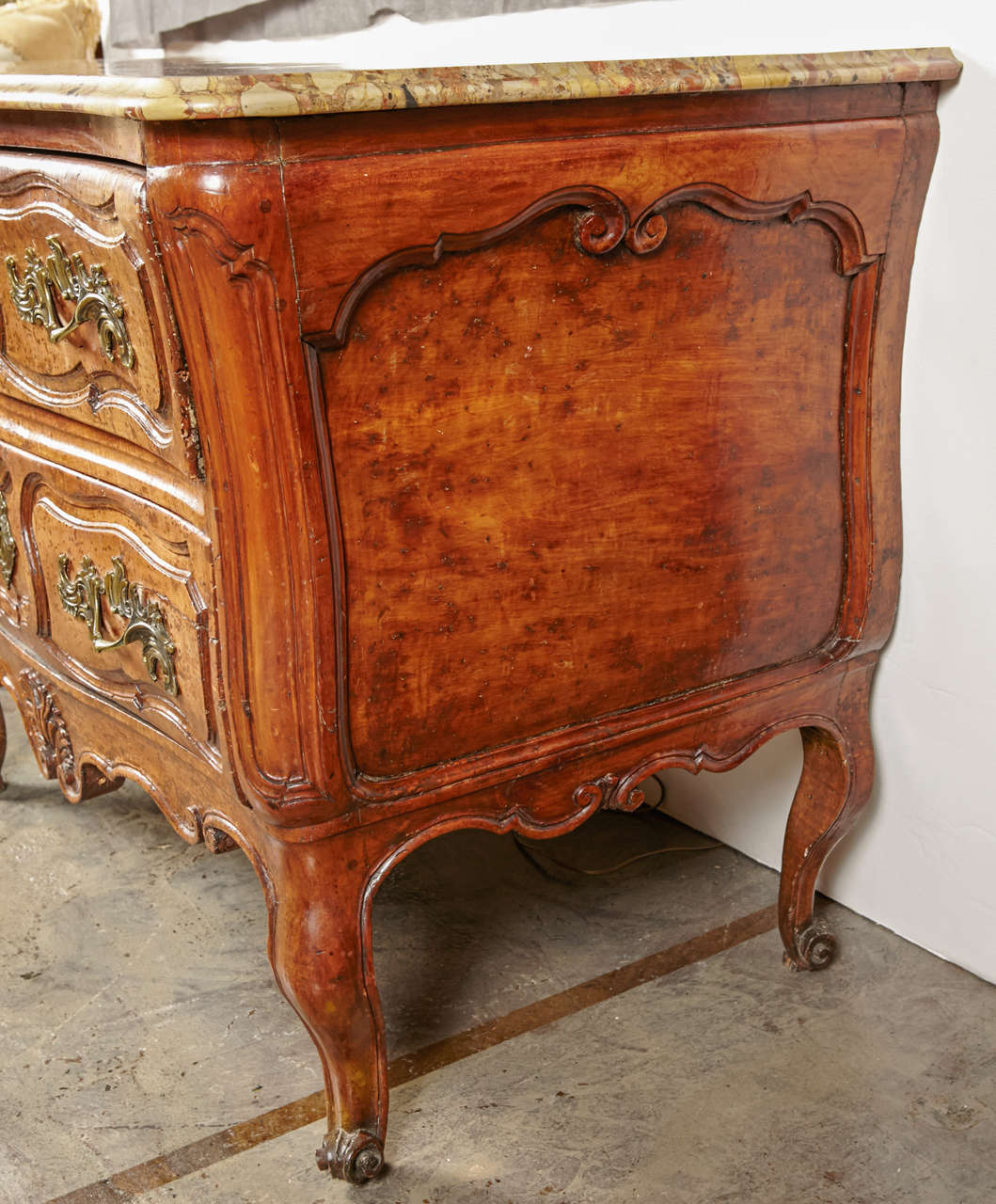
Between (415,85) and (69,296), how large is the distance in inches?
18.5

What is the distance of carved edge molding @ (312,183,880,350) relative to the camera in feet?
3.83

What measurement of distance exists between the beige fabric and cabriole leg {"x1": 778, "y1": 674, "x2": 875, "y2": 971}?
188 centimetres

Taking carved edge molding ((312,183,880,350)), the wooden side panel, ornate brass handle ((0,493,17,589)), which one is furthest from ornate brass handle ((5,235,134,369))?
ornate brass handle ((0,493,17,589))

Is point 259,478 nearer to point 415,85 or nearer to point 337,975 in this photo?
point 415,85

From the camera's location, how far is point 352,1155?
4.74 ft

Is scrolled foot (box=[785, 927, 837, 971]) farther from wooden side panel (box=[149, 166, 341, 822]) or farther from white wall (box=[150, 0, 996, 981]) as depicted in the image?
wooden side panel (box=[149, 166, 341, 822])

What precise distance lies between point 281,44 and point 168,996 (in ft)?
5.49

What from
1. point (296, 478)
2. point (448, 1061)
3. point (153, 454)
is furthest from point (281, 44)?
point (448, 1061)

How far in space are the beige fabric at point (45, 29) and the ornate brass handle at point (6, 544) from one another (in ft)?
3.55

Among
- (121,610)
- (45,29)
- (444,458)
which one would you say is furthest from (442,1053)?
(45,29)

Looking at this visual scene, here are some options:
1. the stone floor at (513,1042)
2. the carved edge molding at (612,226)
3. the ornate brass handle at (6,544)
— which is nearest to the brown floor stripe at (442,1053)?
the stone floor at (513,1042)

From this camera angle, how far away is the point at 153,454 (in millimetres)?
1349

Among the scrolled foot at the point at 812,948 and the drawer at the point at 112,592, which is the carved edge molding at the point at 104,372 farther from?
the scrolled foot at the point at 812,948

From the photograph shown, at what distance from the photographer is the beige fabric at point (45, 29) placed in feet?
8.19
